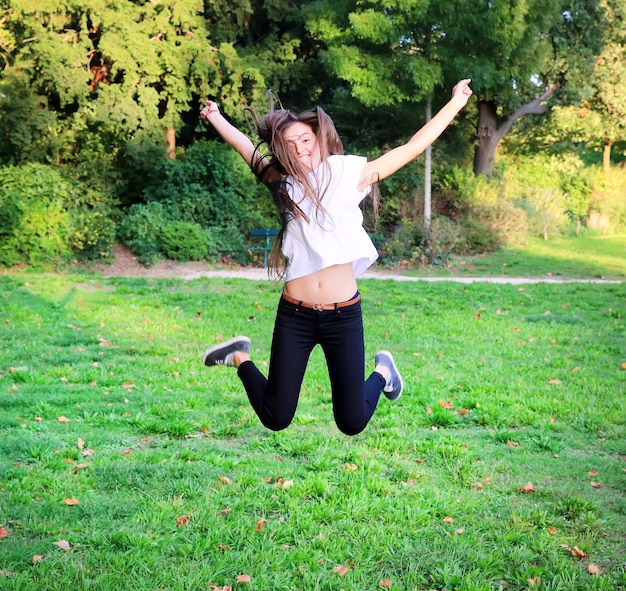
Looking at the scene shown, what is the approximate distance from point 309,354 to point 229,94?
15.3m

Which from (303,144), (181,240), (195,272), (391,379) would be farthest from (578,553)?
(181,240)

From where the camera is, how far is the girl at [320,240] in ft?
11.5

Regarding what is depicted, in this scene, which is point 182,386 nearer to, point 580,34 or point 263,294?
point 263,294

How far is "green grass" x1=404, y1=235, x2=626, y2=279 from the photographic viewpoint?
15.3m

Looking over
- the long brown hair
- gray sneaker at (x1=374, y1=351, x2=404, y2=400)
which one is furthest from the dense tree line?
the long brown hair

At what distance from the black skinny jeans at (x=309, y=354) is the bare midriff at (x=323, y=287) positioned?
0.06 m

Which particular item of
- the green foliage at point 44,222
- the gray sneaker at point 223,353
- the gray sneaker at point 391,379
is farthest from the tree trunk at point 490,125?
the gray sneaker at point 223,353

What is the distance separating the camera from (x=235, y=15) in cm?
1888

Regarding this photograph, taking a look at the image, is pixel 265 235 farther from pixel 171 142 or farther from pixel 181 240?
pixel 171 142

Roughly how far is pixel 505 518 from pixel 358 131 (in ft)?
52.7

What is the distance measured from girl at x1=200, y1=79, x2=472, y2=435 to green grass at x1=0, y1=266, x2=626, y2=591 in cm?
87

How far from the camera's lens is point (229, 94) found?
17766mm

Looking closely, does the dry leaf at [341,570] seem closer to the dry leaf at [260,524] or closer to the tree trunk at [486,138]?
the dry leaf at [260,524]

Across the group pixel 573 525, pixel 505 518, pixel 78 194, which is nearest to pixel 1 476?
pixel 505 518
